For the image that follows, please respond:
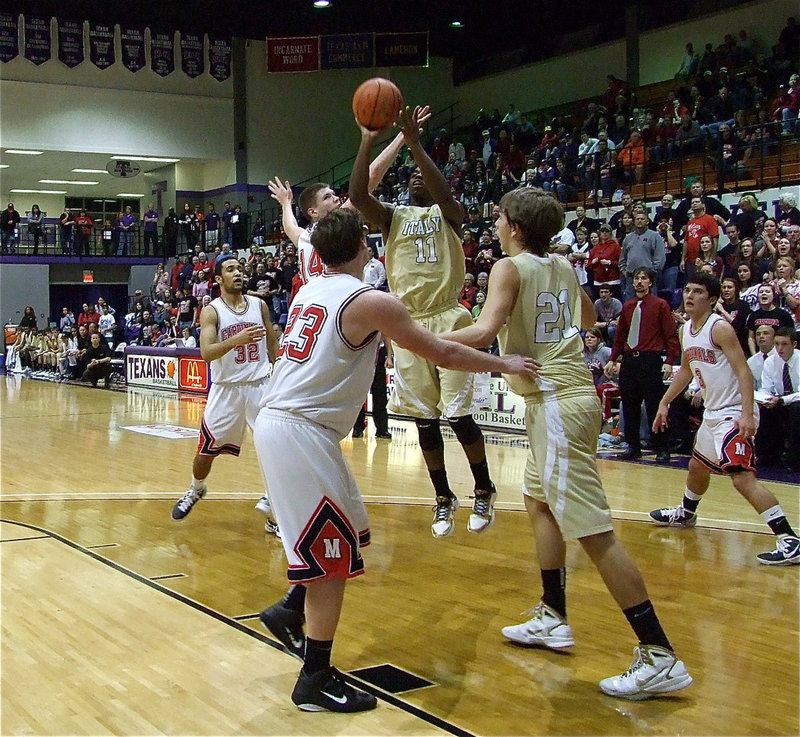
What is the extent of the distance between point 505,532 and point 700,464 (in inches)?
52.7

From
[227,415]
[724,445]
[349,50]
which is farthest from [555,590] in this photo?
[349,50]

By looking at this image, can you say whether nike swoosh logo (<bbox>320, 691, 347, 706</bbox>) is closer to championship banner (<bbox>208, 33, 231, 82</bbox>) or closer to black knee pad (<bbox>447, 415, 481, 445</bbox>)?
black knee pad (<bbox>447, 415, 481, 445</bbox>)

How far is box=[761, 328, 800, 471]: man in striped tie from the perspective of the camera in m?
9.05

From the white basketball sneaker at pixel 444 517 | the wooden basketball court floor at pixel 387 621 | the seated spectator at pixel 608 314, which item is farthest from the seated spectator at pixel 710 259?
the white basketball sneaker at pixel 444 517

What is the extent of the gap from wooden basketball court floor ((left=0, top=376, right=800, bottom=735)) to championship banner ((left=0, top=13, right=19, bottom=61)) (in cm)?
2096

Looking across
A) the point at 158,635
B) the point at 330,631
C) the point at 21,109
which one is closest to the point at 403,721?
the point at 330,631

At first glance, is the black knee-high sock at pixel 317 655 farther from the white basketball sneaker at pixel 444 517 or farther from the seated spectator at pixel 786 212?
the seated spectator at pixel 786 212

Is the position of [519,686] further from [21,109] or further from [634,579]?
[21,109]

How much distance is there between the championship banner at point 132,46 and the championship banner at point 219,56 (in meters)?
1.90

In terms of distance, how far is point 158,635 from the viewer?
439 cm

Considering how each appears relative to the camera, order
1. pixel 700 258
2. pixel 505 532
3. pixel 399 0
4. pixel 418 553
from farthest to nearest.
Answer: pixel 399 0, pixel 700 258, pixel 505 532, pixel 418 553

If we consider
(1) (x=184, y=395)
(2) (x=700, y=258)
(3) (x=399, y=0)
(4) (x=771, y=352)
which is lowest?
(1) (x=184, y=395)

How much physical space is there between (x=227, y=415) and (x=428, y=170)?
2.36m

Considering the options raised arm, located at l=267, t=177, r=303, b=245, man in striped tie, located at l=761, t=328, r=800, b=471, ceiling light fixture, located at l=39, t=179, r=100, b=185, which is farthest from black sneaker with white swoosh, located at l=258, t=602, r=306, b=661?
ceiling light fixture, located at l=39, t=179, r=100, b=185
